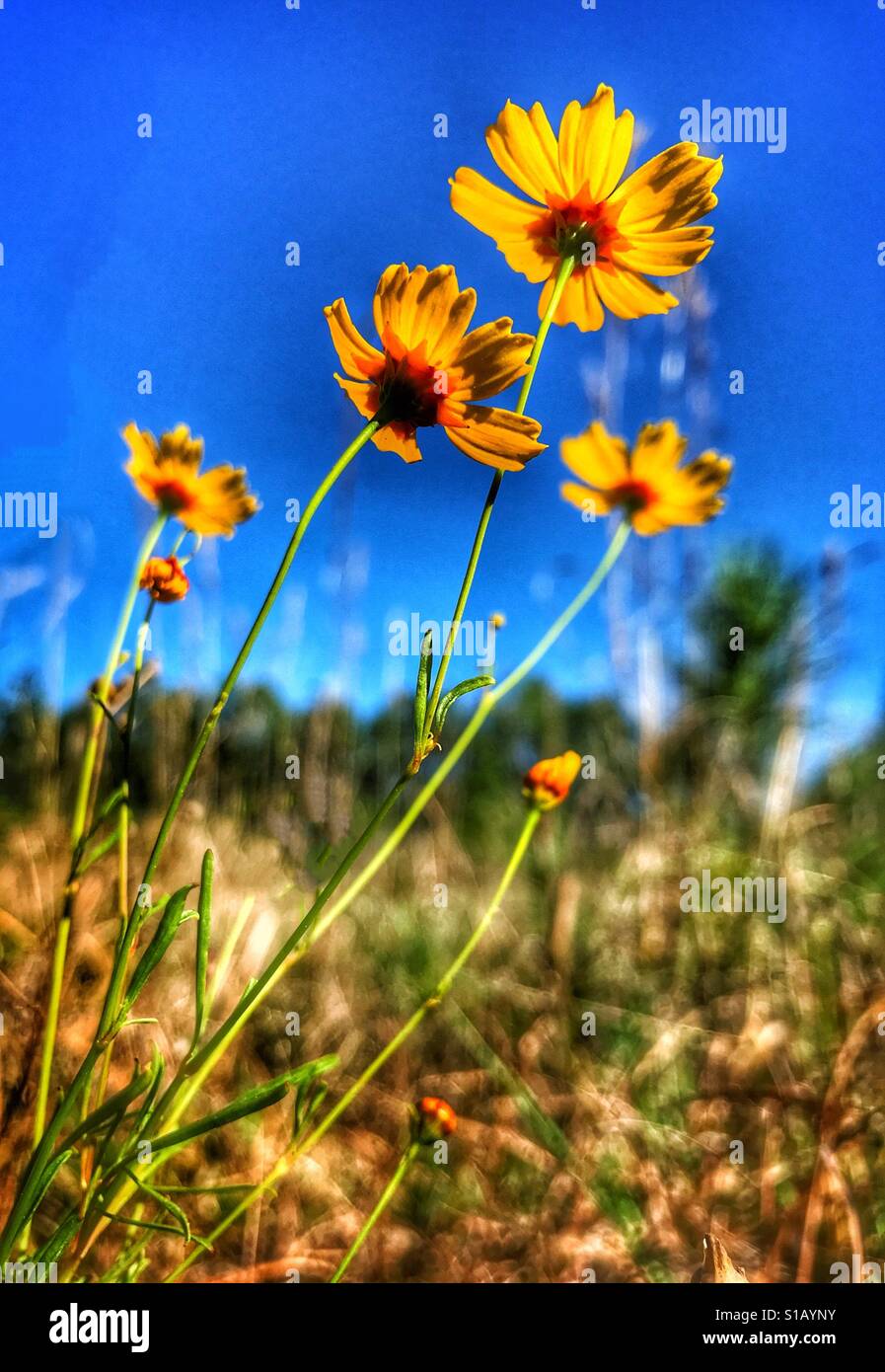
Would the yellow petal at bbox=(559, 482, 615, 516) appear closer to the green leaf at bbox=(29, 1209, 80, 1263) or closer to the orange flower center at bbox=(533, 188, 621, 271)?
the orange flower center at bbox=(533, 188, 621, 271)

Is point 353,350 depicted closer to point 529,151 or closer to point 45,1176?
point 529,151

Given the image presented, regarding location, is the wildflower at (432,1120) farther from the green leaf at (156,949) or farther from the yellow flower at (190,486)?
the yellow flower at (190,486)

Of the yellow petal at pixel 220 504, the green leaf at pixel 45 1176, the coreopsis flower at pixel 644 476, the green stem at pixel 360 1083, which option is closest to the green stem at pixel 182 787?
the green leaf at pixel 45 1176

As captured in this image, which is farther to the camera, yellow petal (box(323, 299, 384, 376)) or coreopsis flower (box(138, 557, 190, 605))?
coreopsis flower (box(138, 557, 190, 605))

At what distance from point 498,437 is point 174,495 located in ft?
0.93

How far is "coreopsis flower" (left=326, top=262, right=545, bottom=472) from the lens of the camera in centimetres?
45

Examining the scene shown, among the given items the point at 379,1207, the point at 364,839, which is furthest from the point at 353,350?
the point at 379,1207

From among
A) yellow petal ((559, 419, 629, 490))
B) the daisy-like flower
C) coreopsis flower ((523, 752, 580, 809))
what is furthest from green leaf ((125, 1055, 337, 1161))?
yellow petal ((559, 419, 629, 490))

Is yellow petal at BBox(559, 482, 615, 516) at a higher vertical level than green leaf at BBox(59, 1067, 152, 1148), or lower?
higher

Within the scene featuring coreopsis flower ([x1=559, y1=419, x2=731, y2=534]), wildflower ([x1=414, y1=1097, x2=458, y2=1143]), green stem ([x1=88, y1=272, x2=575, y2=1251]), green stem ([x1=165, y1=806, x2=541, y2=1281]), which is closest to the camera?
green stem ([x1=88, y1=272, x2=575, y2=1251])

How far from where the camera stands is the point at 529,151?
0.50 meters

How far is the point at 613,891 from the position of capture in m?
1.43

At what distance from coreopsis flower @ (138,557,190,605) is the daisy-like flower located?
0.86ft

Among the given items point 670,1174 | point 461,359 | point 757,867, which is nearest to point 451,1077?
point 670,1174
